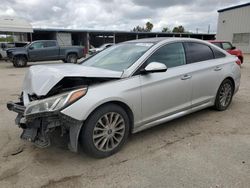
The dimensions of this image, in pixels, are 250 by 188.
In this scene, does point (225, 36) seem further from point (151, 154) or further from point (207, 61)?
point (151, 154)

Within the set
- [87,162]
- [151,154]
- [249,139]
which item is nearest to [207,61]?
[249,139]

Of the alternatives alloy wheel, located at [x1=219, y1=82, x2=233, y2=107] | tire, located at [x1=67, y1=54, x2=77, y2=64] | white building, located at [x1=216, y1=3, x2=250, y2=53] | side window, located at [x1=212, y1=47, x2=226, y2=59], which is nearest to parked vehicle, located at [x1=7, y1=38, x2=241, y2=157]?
side window, located at [x1=212, y1=47, x2=226, y2=59]

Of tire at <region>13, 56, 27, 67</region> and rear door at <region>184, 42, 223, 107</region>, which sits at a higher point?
rear door at <region>184, 42, 223, 107</region>

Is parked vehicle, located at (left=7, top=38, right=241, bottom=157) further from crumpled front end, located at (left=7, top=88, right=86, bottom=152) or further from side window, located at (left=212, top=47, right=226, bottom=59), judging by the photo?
side window, located at (left=212, top=47, right=226, bottom=59)

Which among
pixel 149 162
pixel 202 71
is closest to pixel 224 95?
pixel 202 71

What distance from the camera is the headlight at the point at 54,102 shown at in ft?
9.11

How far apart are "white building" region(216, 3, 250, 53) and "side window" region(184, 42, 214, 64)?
27.5 meters

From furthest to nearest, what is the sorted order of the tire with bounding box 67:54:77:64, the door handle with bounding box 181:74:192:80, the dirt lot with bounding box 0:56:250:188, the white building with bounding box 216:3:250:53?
the white building with bounding box 216:3:250:53, the tire with bounding box 67:54:77:64, the door handle with bounding box 181:74:192:80, the dirt lot with bounding box 0:56:250:188

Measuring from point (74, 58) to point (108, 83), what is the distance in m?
15.5

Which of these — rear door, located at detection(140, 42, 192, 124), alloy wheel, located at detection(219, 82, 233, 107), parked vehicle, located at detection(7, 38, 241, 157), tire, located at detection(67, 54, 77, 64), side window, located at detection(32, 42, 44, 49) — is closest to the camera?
parked vehicle, located at detection(7, 38, 241, 157)

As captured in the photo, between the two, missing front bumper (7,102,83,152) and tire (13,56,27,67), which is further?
tire (13,56,27,67)

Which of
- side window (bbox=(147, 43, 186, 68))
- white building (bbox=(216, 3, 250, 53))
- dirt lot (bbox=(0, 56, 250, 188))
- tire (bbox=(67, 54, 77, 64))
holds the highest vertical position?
white building (bbox=(216, 3, 250, 53))

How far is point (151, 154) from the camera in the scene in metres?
3.32

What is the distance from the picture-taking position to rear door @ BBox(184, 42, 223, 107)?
4234mm
